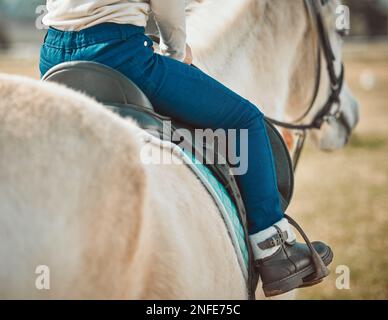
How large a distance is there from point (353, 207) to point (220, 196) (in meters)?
5.32

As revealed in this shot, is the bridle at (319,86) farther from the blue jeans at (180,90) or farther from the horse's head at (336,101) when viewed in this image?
the blue jeans at (180,90)

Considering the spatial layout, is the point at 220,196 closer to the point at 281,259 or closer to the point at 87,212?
the point at 281,259

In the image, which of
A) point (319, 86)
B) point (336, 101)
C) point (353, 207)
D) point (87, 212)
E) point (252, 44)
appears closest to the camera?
point (87, 212)

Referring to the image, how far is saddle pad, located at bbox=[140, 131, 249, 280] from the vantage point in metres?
1.92

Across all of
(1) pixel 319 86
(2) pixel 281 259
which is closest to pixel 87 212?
(2) pixel 281 259

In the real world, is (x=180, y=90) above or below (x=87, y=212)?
above

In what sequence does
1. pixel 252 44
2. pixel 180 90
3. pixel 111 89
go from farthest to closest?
pixel 252 44, pixel 180 90, pixel 111 89

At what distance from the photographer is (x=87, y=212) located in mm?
1381

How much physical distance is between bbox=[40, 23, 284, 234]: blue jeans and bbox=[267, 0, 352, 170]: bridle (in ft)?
2.86

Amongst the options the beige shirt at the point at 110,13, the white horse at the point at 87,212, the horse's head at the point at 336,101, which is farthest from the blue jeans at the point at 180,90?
the horse's head at the point at 336,101

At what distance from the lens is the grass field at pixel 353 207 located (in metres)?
4.93

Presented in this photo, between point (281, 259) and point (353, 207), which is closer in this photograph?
point (281, 259)

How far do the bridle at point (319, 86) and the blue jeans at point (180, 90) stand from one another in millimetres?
873

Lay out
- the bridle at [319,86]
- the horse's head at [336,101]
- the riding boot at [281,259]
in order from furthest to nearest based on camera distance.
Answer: the horse's head at [336,101]
the bridle at [319,86]
the riding boot at [281,259]
